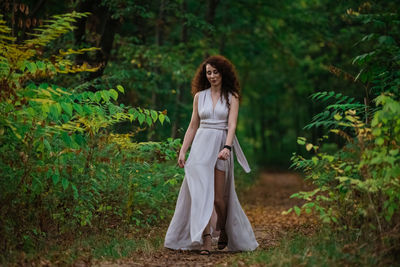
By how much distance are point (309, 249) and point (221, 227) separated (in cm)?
139

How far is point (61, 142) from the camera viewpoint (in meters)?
5.73

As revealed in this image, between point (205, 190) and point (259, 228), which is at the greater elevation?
point (205, 190)

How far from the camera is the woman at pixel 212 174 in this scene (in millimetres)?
5785

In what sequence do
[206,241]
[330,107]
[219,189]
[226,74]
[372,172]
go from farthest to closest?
[226,74] → [219,189] → [206,241] → [330,107] → [372,172]

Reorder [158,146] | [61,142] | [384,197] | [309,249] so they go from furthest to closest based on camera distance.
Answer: [158,146], [61,142], [309,249], [384,197]

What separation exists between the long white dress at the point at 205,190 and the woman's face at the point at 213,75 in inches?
Result: 7.2

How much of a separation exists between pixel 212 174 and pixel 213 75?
129 centimetres

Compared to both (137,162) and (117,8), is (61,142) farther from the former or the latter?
(117,8)

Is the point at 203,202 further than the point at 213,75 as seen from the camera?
No

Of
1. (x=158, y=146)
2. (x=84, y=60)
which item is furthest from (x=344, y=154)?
(x=84, y=60)

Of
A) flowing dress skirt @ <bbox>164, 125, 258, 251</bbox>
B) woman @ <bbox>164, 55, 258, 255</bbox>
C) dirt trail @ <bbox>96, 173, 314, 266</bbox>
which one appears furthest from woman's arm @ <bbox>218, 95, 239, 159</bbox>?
dirt trail @ <bbox>96, 173, 314, 266</bbox>

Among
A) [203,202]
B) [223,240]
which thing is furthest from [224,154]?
[223,240]

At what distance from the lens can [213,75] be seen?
19.8 feet

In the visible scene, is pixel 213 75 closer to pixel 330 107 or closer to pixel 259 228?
pixel 330 107
